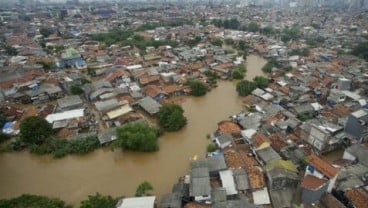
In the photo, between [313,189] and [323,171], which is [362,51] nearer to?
[323,171]

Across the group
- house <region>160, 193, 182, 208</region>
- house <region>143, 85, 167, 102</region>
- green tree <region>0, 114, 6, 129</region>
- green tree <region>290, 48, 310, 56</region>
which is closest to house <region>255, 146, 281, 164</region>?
house <region>160, 193, 182, 208</region>

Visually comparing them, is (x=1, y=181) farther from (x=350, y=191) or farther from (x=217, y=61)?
(x=217, y=61)

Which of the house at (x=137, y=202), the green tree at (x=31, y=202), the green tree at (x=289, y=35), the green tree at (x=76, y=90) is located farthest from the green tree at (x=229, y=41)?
the green tree at (x=31, y=202)

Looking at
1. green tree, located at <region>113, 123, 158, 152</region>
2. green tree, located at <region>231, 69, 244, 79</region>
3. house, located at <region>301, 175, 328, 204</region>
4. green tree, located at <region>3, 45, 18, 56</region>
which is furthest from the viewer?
green tree, located at <region>3, 45, 18, 56</region>

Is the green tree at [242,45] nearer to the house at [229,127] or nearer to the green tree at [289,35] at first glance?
the green tree at [289,35]

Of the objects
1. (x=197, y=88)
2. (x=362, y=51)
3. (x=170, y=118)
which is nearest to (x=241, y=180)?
(x=170, y=118)

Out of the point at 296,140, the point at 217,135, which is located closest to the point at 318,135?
the point at 296,140

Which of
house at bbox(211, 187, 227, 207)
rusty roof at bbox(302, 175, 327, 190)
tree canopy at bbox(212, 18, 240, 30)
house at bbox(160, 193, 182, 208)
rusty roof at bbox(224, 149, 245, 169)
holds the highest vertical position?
tree canopy at bbox(212, 18, 240, 30)

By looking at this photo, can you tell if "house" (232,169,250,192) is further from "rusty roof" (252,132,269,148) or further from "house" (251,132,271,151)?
"rusty roof" (252,132,269,148)
